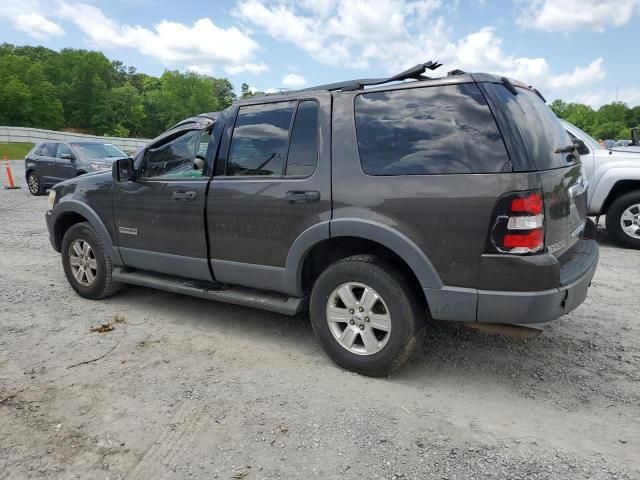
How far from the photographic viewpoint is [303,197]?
11.5 feet

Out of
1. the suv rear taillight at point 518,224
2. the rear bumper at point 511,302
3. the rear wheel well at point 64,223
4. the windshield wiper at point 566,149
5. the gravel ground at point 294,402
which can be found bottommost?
the gravel ground at point 294,402

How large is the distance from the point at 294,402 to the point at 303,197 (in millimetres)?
1399

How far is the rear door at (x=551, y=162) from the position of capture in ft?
9.54

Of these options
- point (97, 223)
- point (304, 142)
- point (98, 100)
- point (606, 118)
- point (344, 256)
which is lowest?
point (344, 256)

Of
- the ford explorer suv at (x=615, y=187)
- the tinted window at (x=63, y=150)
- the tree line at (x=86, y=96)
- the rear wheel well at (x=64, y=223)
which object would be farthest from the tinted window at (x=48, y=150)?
the tree line at (x=86, y=96)

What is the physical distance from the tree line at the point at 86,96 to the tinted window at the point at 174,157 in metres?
58.2

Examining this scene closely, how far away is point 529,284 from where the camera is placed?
2820 mm

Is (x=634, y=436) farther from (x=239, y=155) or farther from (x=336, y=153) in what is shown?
(x=239, y=155)

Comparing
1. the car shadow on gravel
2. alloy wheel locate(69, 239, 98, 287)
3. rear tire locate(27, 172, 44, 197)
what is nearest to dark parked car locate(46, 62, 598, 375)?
the car shadow on gravel

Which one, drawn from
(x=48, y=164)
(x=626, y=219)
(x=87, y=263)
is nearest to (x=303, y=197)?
(x=87, y=263)

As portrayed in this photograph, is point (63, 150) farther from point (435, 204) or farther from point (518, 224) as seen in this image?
point (518, 224)

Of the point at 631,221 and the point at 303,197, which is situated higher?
the point at 303,197

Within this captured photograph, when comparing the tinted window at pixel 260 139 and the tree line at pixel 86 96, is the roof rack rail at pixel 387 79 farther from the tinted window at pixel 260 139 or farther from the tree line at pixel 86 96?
the tree line at pixel 86 96

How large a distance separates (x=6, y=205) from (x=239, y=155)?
1112 cm
